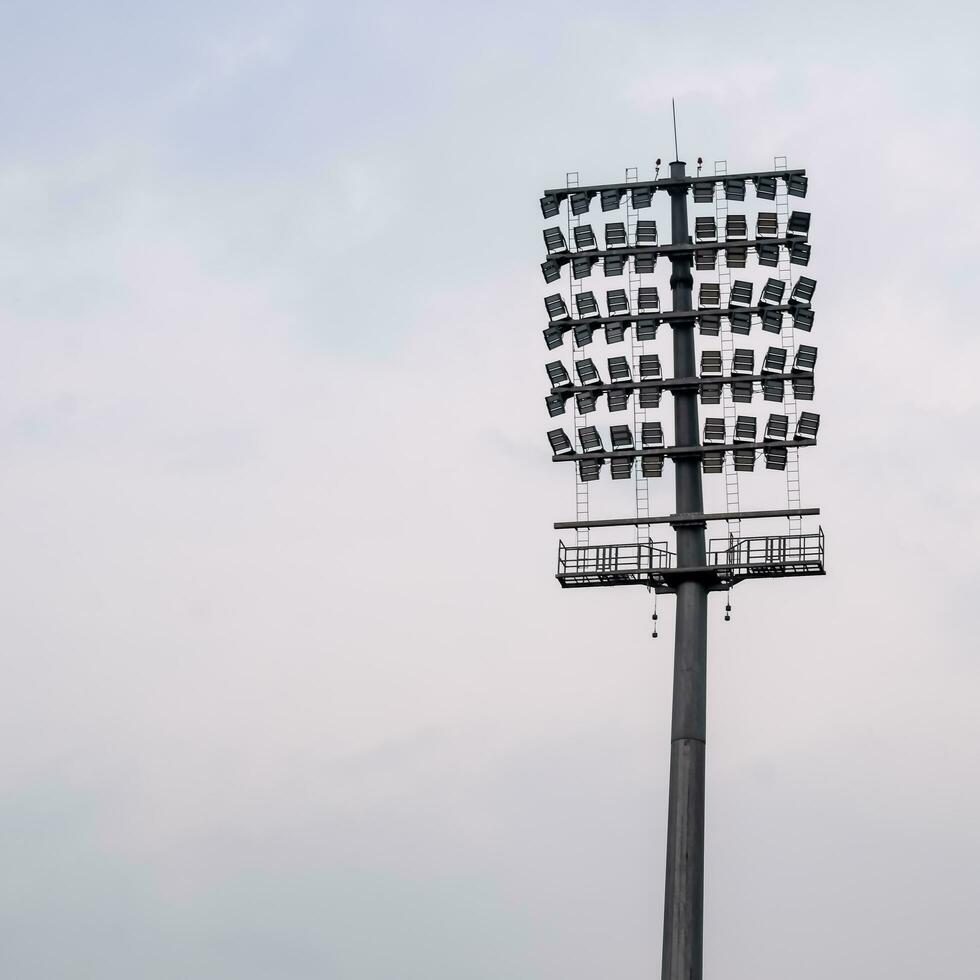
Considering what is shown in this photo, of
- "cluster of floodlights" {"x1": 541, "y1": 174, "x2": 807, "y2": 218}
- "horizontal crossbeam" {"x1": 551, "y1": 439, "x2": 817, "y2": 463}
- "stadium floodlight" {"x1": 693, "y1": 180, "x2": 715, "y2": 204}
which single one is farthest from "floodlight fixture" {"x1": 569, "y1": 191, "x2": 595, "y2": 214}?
"horizontal crossbeam" {"x1": 551, "y1": 439, "x2": 817, "y2": 463}

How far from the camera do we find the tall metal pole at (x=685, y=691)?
10175 centimetres

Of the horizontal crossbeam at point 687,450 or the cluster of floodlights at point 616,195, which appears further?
the cluster of floodlights at point 616,195

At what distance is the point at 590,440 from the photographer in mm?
108312

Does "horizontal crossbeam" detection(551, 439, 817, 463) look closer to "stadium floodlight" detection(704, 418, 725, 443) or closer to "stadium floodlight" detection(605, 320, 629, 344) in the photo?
"stadium floodlight" detection(704, 418, 725, 443)

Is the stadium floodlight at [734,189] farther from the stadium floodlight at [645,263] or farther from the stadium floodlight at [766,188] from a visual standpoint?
the stadium floodlight at [645,263]

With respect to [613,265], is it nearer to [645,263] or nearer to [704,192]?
[645,263]

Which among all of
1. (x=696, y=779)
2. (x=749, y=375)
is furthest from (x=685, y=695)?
(x=749, y=375)

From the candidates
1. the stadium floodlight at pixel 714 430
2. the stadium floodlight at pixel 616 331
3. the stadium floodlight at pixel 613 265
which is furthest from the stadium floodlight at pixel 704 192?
the stadium floodlight at pixel 714 430

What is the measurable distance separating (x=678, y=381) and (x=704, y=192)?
7.73m

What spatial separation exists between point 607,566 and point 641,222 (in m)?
13.8

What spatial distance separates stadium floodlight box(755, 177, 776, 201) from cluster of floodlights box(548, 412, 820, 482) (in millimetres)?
8734

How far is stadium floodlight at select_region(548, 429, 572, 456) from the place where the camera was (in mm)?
108438

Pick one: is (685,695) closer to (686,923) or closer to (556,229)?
(686,923)

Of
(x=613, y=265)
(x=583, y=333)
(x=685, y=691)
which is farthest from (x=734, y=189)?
(x=685, y=691)
